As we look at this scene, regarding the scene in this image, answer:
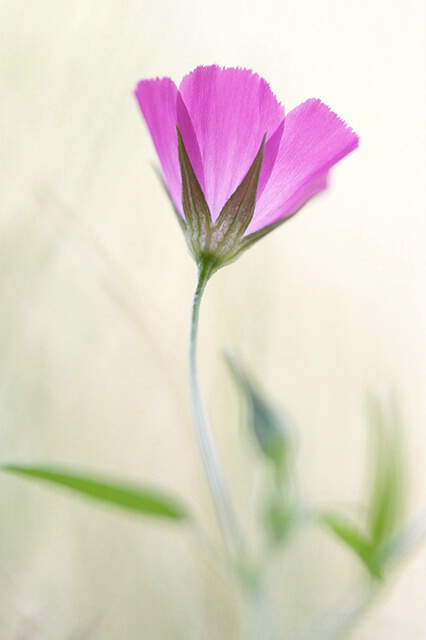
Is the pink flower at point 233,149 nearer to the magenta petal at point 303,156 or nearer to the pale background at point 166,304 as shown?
the magenta petal at point 303,156

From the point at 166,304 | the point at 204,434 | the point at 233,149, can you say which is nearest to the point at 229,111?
the point at 233,149

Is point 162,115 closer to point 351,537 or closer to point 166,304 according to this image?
point 351,537

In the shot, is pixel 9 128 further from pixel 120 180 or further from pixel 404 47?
pixel 404 47

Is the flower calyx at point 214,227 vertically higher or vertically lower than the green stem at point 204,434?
higher

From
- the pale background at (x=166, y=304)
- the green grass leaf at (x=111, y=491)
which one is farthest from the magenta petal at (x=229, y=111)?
the pale background at (x=166, y=304)

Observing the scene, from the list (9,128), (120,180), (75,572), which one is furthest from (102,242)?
(75,572)

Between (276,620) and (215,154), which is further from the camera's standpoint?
(276,620)
